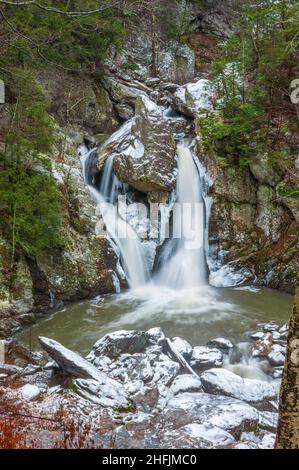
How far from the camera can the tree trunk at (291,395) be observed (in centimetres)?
254

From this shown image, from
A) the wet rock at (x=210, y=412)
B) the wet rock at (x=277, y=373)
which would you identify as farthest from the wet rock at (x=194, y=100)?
the wet rock at (x=210, y=412)

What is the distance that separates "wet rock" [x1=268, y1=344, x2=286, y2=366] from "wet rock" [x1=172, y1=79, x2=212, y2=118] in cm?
876

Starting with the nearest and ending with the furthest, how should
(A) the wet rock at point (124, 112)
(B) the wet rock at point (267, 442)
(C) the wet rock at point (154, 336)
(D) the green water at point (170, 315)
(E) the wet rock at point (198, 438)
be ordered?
(E) the wet rock at point (198, 438) < (B) the wet rock at point (267, 442) < (C) the wet rock at point (154, 336) < (D) the green water at point (170, 315) < (A) the wet rock at point (124, 112)

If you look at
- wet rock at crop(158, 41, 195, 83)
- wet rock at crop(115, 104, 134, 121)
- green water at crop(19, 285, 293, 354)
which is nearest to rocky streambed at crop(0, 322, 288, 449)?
green water at crop(19, 285, 293, 354)

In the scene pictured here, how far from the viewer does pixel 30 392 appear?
491 cm

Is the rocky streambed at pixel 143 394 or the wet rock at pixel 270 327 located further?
the wet rock at pixel 270 327

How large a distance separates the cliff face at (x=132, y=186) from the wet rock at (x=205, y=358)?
12.1 feet

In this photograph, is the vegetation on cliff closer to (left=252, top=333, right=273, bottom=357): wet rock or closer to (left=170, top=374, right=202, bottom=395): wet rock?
(left=252, top=333, right=273, bottom=357): wet rock

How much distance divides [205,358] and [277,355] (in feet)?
4.19

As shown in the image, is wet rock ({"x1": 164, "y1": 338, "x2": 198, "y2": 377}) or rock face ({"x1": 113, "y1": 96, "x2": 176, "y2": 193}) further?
rock face ({"x1": 113, "y1": 96, "x2": 176, "y2": 193})

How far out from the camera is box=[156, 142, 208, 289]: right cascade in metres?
10.6

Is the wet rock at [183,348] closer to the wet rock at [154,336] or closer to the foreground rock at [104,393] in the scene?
the wet rock at [154,336]

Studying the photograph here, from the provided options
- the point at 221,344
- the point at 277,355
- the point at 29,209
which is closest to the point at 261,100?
the point at 29,209

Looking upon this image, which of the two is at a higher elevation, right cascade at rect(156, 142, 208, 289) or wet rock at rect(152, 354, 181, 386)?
right cascade at rect(156, 142, 208, 289)
